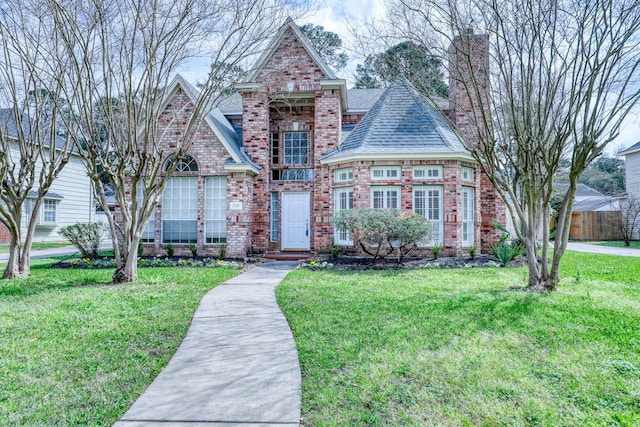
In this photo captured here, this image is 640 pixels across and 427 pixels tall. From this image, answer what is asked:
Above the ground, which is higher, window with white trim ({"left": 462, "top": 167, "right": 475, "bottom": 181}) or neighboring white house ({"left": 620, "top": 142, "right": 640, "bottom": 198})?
neighboring white house ({"left": 620, "top": 142, "right": 640, "bottom": 198})

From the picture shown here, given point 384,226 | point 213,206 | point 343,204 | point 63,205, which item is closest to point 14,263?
point 213,206

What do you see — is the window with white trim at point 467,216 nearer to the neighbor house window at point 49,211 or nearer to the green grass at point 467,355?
the green grass at point 467,355

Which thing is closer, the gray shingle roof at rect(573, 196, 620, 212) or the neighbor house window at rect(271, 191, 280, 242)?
the neighbor house window at rect(271, 191, 280, 242)

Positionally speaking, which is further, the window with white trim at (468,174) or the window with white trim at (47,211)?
the window with white trim at (47,211)

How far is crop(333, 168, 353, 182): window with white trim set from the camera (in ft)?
43.1

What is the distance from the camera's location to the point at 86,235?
12.9 meters

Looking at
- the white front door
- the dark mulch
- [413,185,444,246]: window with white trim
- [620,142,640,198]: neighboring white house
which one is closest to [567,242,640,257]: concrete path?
the dark mulch

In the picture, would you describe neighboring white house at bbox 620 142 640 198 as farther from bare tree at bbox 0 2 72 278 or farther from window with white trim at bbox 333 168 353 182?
bare tree at bbox 0 2 72 278

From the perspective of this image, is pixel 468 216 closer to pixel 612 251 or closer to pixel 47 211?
pixel 612 251

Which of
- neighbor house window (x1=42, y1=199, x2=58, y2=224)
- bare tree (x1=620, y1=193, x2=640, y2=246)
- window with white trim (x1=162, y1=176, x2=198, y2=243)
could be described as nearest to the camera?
window with white trim (x1=162, y1=176, x2=198, y2=243)

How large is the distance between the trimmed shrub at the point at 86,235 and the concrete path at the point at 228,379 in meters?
9.28

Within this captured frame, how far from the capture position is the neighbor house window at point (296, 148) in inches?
604

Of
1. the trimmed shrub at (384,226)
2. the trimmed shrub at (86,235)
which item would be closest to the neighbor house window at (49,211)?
the trimmed shrub at (86,235)

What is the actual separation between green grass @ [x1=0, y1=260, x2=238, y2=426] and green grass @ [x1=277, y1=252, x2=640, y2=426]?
1.61 metres
